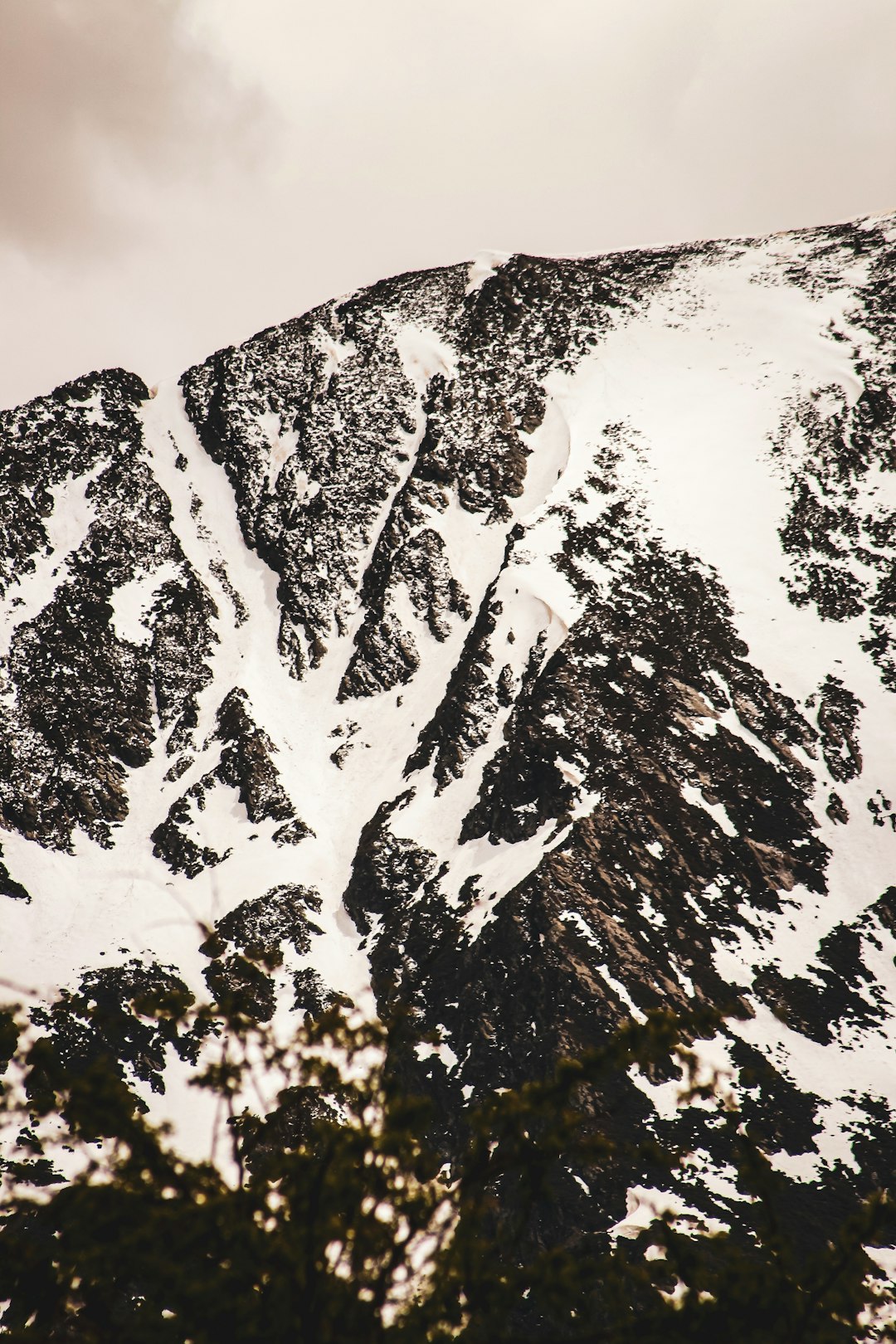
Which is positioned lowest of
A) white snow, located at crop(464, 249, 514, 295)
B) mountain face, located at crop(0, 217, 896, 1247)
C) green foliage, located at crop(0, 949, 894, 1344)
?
green foliage, located at crop(0, 949, 894, 1344)

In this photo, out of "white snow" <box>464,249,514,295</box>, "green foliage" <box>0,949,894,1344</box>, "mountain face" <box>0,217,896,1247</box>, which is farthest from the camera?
"white snow" <box>464,249,514,295</box>

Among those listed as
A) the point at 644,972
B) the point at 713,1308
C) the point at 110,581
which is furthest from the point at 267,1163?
the point at 110,581

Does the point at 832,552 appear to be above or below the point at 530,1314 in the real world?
above

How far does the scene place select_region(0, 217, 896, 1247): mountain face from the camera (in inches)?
1832

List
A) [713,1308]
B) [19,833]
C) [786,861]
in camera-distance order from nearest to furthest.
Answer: [713,1308] → [786,861] → [19,833]

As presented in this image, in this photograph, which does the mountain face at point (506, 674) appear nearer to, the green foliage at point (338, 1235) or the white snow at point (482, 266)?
the white snow at point (482, 266)

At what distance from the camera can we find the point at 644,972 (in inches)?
1764

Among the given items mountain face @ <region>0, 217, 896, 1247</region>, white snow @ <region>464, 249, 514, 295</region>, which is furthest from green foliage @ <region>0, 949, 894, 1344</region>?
white snow @ <region>464, 249, 514, 295</region>

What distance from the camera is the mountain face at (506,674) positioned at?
4653cm

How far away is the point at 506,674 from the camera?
69.1 metres

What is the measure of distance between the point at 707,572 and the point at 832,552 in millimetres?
12551

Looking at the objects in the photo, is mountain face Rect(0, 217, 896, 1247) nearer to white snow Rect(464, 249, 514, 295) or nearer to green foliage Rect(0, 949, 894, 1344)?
white snow Rect(464, 249, 514, 295)

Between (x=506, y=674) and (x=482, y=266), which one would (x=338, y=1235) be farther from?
(x=482, y=266)

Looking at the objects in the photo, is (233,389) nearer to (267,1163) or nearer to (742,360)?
(742,360)
